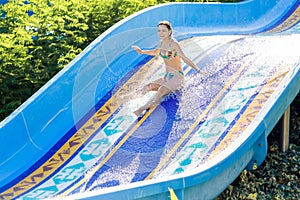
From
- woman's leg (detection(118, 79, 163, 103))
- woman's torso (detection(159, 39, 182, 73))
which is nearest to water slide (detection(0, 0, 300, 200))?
woman's leg (detection(118, 79, 163, 103))

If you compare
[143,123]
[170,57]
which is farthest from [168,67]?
[143,123]

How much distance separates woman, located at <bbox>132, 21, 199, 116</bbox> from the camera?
5.66 meters

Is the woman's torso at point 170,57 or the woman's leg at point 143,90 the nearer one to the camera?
the woman's torso at point 170,57

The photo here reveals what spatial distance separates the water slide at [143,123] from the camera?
4.65 metres

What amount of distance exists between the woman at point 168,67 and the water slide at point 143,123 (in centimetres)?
10

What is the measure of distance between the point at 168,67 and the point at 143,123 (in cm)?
69

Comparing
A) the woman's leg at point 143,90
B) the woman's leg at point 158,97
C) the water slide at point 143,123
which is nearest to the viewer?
the water slide at point 143,123

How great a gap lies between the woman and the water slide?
99 millimetres

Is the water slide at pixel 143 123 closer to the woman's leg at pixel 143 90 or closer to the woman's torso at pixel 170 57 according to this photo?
the woman's leg at pixel 143 90

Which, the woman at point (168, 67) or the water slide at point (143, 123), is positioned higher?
the woman at point (168, 67)

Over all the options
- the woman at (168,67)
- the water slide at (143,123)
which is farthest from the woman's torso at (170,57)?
the water slide at (143,123)

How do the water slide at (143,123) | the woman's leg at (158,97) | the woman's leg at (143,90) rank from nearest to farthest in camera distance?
the water slide at (143,123), the woman's leg at (158,97), the woman's leg at (143,90)

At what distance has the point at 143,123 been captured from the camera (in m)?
5.50

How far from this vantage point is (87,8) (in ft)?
26.0
